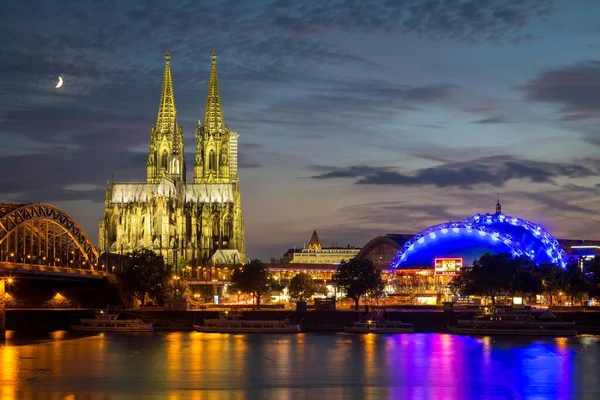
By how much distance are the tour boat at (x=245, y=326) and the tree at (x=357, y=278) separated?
33494mm

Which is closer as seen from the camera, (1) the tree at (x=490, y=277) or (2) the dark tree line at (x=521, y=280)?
(2) the dark tree line at (x=521, y=280)

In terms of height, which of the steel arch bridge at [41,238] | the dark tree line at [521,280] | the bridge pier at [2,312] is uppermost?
the steel arch bridge at [41,238]

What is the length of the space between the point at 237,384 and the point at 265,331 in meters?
61.9

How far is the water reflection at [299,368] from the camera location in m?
83.1

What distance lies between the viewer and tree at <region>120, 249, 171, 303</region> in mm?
176625

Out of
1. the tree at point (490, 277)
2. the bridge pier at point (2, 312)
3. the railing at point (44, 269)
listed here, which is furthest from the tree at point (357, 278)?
the bridge pier at point (2, 312)

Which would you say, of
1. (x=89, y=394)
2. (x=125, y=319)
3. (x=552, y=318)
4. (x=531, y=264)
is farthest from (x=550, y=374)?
(x=531, y=264)

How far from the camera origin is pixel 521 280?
174875mm

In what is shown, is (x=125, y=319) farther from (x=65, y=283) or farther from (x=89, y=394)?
(x=89, y=394)

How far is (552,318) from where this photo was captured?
146m

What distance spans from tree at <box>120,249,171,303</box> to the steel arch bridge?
6254 mm

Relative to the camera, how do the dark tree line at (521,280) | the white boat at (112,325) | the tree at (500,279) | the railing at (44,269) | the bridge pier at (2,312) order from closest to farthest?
1. the railing at (44,269)
2. the bridge pier at (2,312)
3. the white boat at (112,325)
4. the dark tree line at (521,280)
5. the tree at (500,279)

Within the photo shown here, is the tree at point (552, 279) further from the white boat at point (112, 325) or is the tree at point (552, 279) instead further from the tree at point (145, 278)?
the white boat at point (112, 325)

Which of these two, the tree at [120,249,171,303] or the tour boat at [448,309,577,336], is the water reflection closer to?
the tour boat at [448,309,577,336]
